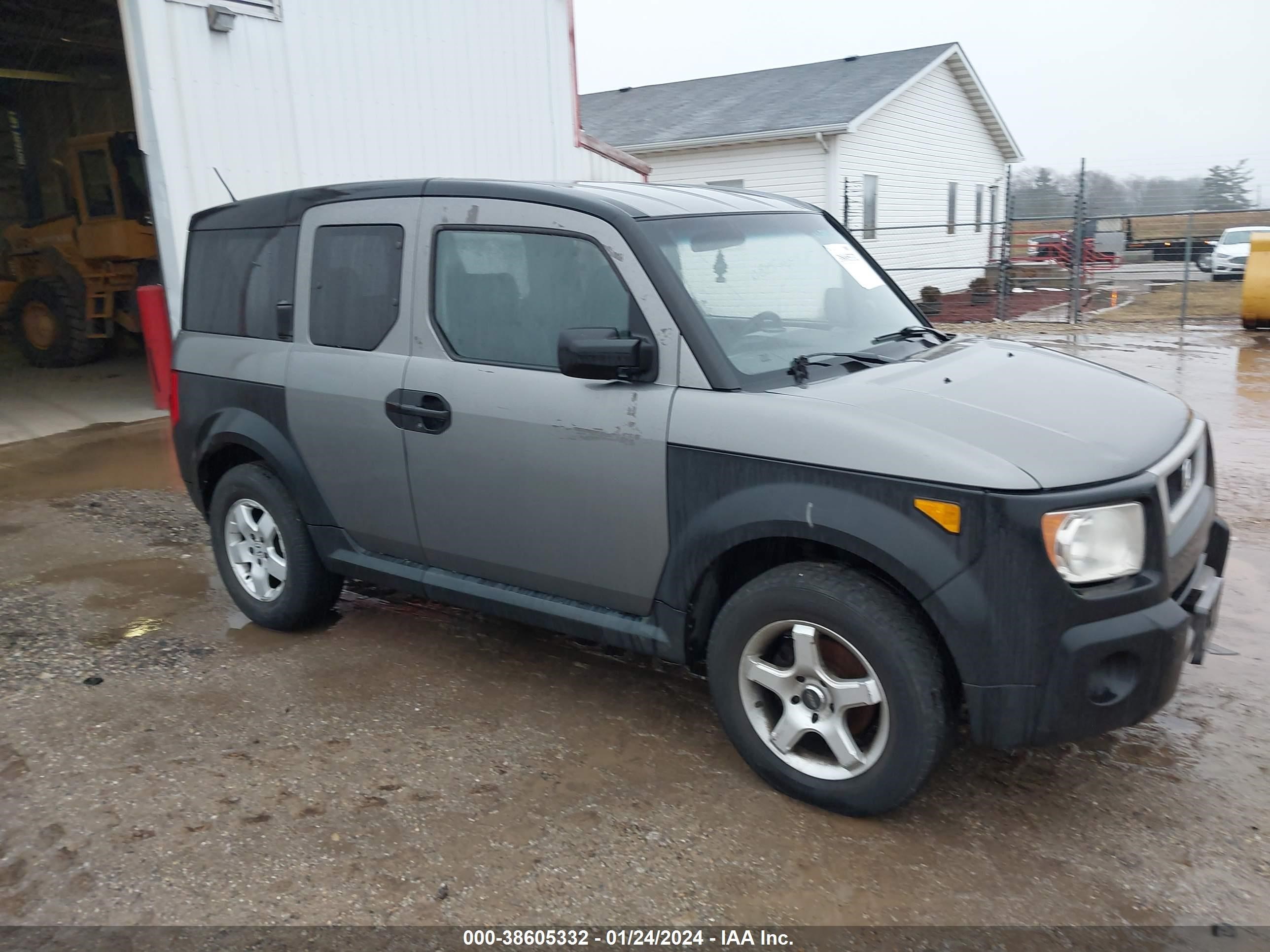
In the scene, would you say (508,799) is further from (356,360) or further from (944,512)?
(356,360)

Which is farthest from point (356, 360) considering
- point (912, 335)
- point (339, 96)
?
point (339, 96)

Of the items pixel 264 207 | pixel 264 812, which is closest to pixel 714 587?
pixel 264 812

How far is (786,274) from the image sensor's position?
389 centimetres

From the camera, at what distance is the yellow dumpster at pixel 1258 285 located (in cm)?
1382

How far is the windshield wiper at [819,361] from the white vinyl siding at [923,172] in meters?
16.9

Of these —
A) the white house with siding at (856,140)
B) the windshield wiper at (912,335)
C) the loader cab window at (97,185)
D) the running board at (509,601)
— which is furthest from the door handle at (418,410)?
the white house with siding at (856,140)

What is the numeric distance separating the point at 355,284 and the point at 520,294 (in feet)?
2.85

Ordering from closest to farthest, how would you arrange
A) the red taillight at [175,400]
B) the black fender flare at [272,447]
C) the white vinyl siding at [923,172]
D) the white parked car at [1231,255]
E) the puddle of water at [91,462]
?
1. the black fender flare at [272,447]
2. the red taillight at [175,400]
3. the puddle of water at [91,462]
4. the white vinyl siding at [923,172]
5. the white parked car at [1231,255]

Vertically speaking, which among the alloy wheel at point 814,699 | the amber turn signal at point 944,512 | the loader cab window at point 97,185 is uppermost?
the loader cab window at point 97,185

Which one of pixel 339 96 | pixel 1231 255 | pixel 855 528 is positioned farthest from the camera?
pixel 1231 255

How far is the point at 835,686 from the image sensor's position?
3.09 m

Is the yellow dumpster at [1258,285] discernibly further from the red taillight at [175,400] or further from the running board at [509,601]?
the red taillight at [175,400]

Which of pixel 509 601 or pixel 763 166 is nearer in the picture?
pixel 509 601

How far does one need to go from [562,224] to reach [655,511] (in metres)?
1.10
